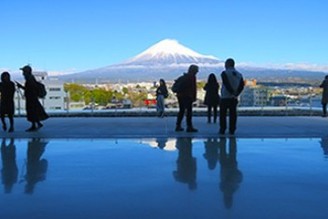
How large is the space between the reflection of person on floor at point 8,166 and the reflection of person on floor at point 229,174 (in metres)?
2.40

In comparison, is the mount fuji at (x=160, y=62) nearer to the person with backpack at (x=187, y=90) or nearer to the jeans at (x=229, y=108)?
the person with backpack at (x=187, y=90)

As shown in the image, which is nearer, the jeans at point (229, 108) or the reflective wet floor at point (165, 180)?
the reflective wet floor at point (165, 180)

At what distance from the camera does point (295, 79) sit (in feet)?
63.1

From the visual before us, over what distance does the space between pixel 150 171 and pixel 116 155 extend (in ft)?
4.81

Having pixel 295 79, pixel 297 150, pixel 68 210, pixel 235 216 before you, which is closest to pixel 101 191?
pixel 68 210

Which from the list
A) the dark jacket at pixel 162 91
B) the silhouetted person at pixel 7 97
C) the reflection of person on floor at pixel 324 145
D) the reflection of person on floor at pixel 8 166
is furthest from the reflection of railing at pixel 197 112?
the reflection of person on floor at pixel 8 166

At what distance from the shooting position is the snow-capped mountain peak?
1134 inches

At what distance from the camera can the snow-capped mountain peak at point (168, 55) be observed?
94.5 feet

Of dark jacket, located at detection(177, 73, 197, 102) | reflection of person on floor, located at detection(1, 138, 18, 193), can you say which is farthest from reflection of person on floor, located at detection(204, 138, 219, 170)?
reflection of person on floor, located at detection(1, 138, 18, 193)

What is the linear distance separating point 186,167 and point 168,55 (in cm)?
2448

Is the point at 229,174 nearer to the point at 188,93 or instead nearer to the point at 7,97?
→ the point at 188,93

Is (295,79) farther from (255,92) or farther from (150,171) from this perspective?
(150,171)

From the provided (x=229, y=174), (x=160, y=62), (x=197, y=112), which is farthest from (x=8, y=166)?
(x=160, y=62)

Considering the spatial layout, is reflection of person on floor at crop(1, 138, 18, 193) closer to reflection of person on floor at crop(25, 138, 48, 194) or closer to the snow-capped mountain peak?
reflection of person on floor at crop(25, 138, 48, 194)
